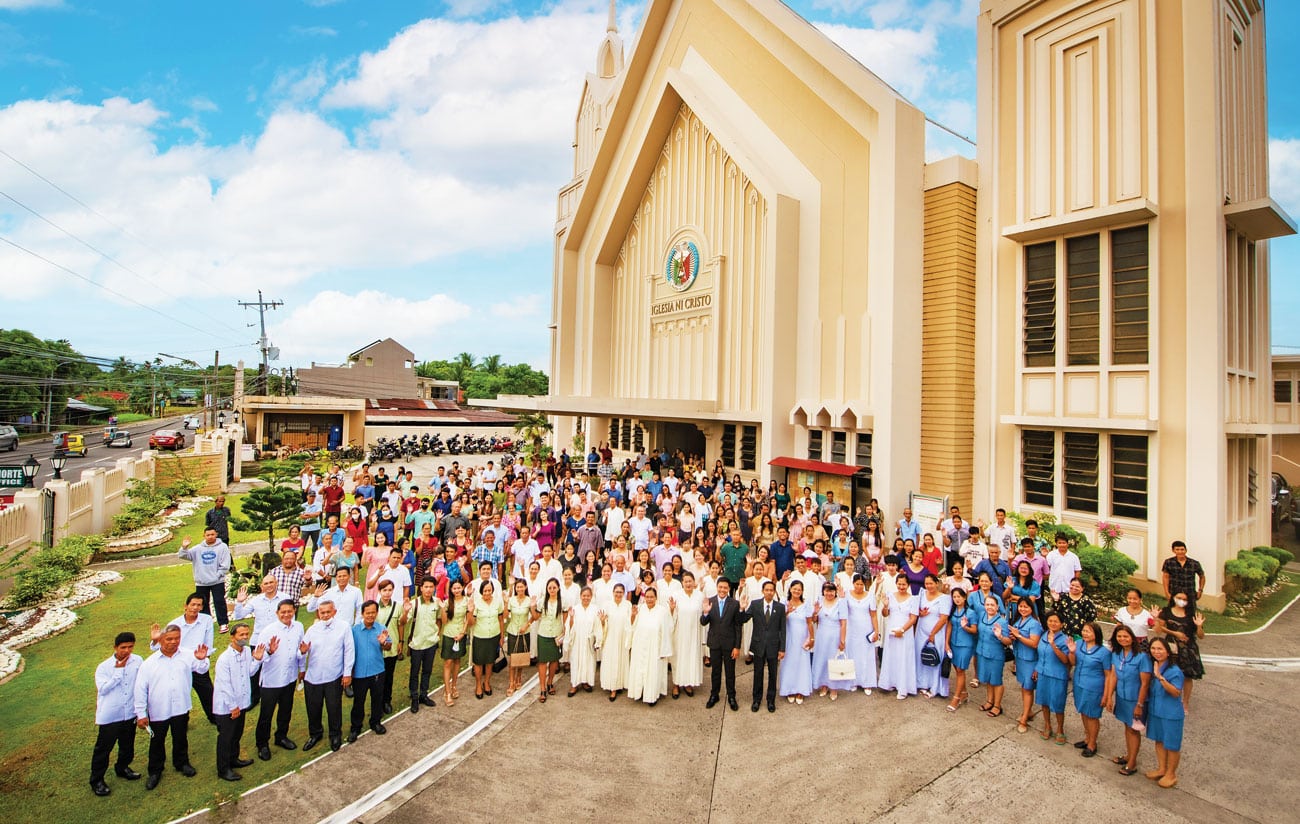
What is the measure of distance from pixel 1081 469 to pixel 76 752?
17060mm

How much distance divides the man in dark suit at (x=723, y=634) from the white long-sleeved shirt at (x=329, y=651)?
13.8 ft

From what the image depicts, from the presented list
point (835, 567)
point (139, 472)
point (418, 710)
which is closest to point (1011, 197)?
point (835, 567)

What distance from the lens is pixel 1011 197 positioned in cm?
1494

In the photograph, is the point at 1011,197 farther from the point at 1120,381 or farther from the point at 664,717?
the point at 664,717

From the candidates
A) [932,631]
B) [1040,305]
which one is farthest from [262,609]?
[1040,305]

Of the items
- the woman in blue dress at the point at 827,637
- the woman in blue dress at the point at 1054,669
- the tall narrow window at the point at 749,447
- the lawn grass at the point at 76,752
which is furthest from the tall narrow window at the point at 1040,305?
the lawn grass at the point at 76,752

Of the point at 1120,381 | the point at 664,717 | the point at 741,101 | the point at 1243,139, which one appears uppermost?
the point at 741,101

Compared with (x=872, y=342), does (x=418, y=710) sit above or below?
below

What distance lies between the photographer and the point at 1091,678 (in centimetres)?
665

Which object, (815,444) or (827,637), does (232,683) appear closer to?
(827,637)

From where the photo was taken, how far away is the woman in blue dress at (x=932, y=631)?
27.1 feet

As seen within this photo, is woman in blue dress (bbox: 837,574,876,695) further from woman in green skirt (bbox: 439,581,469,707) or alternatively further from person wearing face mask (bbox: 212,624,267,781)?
person wearing face mask (bbox: 212,624,267,781)

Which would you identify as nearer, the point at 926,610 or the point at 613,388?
the point at 926,610

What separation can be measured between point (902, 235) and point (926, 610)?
10411 millimetres
